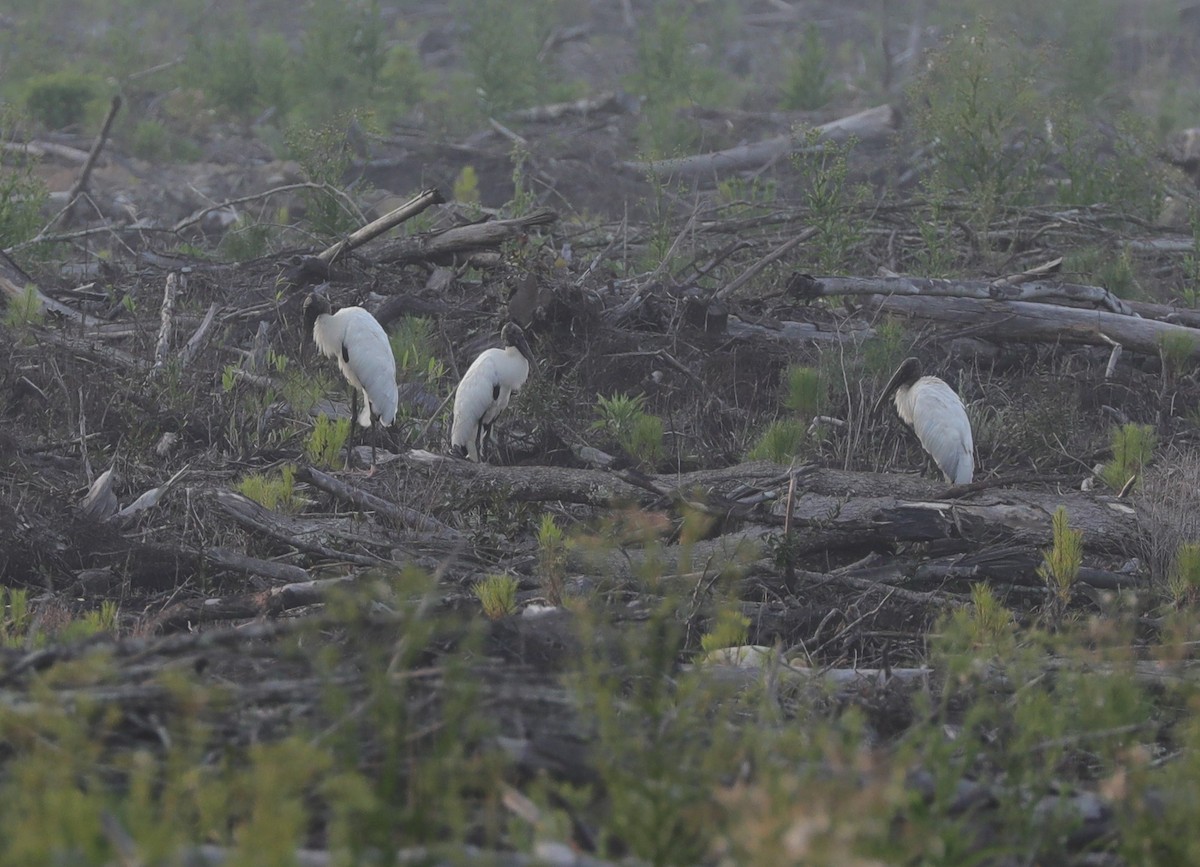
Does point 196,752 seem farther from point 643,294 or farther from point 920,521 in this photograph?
point 643,294

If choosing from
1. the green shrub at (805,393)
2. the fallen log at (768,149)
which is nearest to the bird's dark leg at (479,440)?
the green shrub at (805,393)

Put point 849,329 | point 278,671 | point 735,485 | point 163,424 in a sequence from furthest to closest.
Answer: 1. point 849,329
2. point 163,424
3. point 735,485
4. point 278,671

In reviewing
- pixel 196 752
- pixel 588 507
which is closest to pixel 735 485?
pixel 588 507

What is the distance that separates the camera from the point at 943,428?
8125 millimetres

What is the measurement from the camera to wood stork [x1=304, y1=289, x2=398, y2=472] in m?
8.67

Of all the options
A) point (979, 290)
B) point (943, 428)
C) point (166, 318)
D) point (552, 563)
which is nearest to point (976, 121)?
point (979, 290)

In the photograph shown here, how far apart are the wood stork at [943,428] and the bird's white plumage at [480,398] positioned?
2.30 m

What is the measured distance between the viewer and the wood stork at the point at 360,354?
28.5 ft

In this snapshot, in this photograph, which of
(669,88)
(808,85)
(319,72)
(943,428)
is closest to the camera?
(943,428)

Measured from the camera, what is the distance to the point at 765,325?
9812 millimetres

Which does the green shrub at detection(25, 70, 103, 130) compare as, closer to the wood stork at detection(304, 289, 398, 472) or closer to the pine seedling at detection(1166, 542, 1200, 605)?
the wood stork at detection(304, 289, 398, 472)

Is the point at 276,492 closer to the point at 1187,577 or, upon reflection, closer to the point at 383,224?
the point at 383,224

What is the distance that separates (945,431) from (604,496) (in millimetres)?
2565

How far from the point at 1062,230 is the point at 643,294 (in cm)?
372
